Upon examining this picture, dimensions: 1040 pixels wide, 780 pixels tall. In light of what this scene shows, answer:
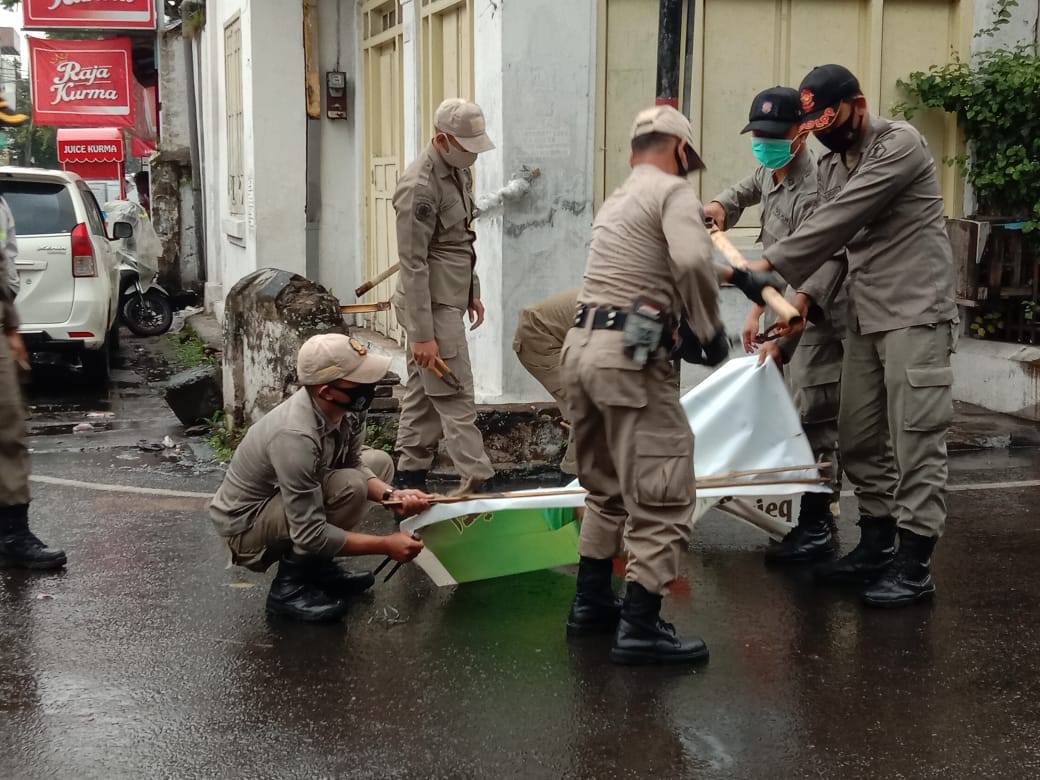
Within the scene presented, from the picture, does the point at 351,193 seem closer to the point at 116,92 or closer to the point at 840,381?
the point at 840,381

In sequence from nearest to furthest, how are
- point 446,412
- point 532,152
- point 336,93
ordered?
point 446,412
point 532,152
point 336,93

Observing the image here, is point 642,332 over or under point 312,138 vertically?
under

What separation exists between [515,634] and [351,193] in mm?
7488

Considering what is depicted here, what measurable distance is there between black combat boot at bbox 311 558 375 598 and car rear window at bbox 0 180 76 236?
21.2 ft

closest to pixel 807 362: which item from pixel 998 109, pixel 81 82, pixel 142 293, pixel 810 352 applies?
pixel 810 352

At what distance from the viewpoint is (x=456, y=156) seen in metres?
6.34

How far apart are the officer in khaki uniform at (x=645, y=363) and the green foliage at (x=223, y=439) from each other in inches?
159

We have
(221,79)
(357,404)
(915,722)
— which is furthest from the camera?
(221,79)

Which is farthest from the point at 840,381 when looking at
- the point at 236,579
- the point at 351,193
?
the point at 351,193

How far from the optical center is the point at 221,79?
579 inches

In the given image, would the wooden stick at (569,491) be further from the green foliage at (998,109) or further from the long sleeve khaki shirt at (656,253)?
the green foliage at (998,109)

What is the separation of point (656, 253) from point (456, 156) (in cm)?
211

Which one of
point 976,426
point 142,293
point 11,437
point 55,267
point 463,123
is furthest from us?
point 142,293

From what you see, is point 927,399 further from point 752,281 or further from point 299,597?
point 299,597
